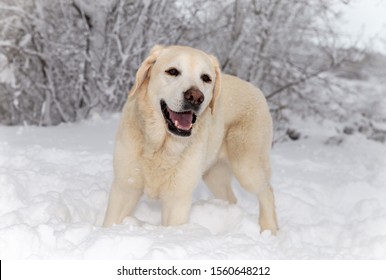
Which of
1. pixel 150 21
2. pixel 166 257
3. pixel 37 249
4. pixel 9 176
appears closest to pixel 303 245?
pixel 166 257

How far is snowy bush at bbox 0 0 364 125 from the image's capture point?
1012cm

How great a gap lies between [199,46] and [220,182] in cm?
635

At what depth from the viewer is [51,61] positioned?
10562 mm

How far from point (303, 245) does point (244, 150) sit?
3.15ft

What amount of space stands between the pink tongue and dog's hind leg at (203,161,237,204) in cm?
146

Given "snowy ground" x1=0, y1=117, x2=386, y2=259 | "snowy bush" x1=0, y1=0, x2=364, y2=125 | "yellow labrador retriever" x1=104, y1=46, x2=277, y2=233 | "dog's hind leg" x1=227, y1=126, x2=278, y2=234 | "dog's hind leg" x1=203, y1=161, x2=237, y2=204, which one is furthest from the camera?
"snowy bush" x1=0, y1=0, x2=364, y2=125

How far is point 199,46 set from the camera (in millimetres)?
11250

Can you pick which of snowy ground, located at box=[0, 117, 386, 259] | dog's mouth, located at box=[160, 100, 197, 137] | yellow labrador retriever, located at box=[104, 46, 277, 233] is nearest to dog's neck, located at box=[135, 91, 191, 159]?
yellow labrador retriever, located at box=[104, 46, 277, 233]

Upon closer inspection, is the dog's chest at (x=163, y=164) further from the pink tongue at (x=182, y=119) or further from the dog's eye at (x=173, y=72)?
the dog's eye at (x=173, y=72)

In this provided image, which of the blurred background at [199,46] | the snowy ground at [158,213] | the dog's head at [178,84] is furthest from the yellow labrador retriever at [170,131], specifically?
the blurred background at [199,46]

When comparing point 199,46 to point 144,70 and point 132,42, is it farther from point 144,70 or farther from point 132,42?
point 144,70

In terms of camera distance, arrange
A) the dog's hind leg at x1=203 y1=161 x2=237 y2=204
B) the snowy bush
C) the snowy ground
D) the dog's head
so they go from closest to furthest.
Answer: the snowy ground → the dog's head → the dog's hind leg at x1=203 y1=161 x2=237 y2=204 → the snowy bush

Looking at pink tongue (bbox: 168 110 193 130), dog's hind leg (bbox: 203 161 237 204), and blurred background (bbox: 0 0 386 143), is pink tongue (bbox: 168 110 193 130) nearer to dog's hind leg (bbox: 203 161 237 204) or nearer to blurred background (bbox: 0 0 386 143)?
dog's hind leg (bbox: 203 161 237 204)

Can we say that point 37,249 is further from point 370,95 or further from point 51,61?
point 370,95
